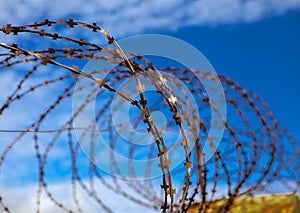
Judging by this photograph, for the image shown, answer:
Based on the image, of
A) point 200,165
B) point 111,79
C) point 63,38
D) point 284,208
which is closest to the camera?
point 63,38

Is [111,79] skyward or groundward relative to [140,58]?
skyward

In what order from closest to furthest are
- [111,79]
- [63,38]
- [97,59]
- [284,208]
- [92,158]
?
[63,38], [97,59], [111,79], [92,158], [284,208]

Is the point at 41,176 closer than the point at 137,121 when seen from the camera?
Yes

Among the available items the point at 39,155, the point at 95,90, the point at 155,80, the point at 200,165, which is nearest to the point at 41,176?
the point at 39,155

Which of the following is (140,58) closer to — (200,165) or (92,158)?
(200,165)

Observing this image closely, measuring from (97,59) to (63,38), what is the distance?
0.56 meters

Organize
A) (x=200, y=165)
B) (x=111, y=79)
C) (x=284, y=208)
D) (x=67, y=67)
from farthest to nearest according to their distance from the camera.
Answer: (x=284, y=208) → (x=111, y=79) → (x=200, y=165) → (x=67, y=67)

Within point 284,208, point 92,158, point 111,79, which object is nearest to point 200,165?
point 111,79

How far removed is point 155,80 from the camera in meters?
4.73

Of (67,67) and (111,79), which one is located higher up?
(111,79)

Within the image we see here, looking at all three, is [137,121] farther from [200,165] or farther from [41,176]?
[200,165]

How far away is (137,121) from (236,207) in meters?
2.29

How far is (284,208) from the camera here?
8.56 meters

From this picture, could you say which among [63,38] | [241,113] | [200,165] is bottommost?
[200,165]
